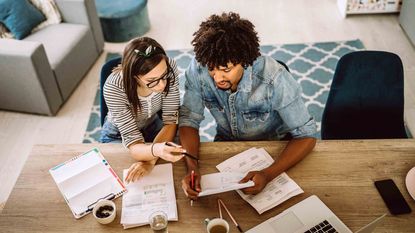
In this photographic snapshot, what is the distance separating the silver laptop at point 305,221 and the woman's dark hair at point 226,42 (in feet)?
1.83

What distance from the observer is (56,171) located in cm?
171

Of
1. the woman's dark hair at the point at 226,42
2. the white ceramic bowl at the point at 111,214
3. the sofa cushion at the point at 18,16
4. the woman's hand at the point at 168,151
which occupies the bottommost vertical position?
the sofa cushion at the point at 18,16

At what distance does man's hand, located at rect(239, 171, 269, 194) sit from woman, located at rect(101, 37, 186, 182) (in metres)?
0.26

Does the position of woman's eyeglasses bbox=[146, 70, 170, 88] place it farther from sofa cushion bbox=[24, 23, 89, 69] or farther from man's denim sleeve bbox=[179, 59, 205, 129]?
sofa cushion bbox=[24, 23, 89, 69]

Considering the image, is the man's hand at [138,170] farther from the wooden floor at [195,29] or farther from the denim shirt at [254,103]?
the wooden floor at [195,29]

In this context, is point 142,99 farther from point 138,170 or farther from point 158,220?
point 158,220

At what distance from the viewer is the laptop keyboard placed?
4.77 feet

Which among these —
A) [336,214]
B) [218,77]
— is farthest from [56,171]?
[336,214]

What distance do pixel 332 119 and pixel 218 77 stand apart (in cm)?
76

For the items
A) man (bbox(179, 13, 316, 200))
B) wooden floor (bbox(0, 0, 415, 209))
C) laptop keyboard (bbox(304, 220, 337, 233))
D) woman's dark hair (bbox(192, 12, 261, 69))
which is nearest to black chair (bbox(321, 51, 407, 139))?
man (bbox(179, 13, 316, 200))

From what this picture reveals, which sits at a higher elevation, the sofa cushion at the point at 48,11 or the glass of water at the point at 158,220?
the glass of water at the point at 158,220

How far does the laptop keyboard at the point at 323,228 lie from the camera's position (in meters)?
1.45

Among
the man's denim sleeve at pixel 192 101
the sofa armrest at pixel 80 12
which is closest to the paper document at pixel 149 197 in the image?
the man's denim sleeve at pixel 192 101

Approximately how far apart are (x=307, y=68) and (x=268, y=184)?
2092 millimetres
